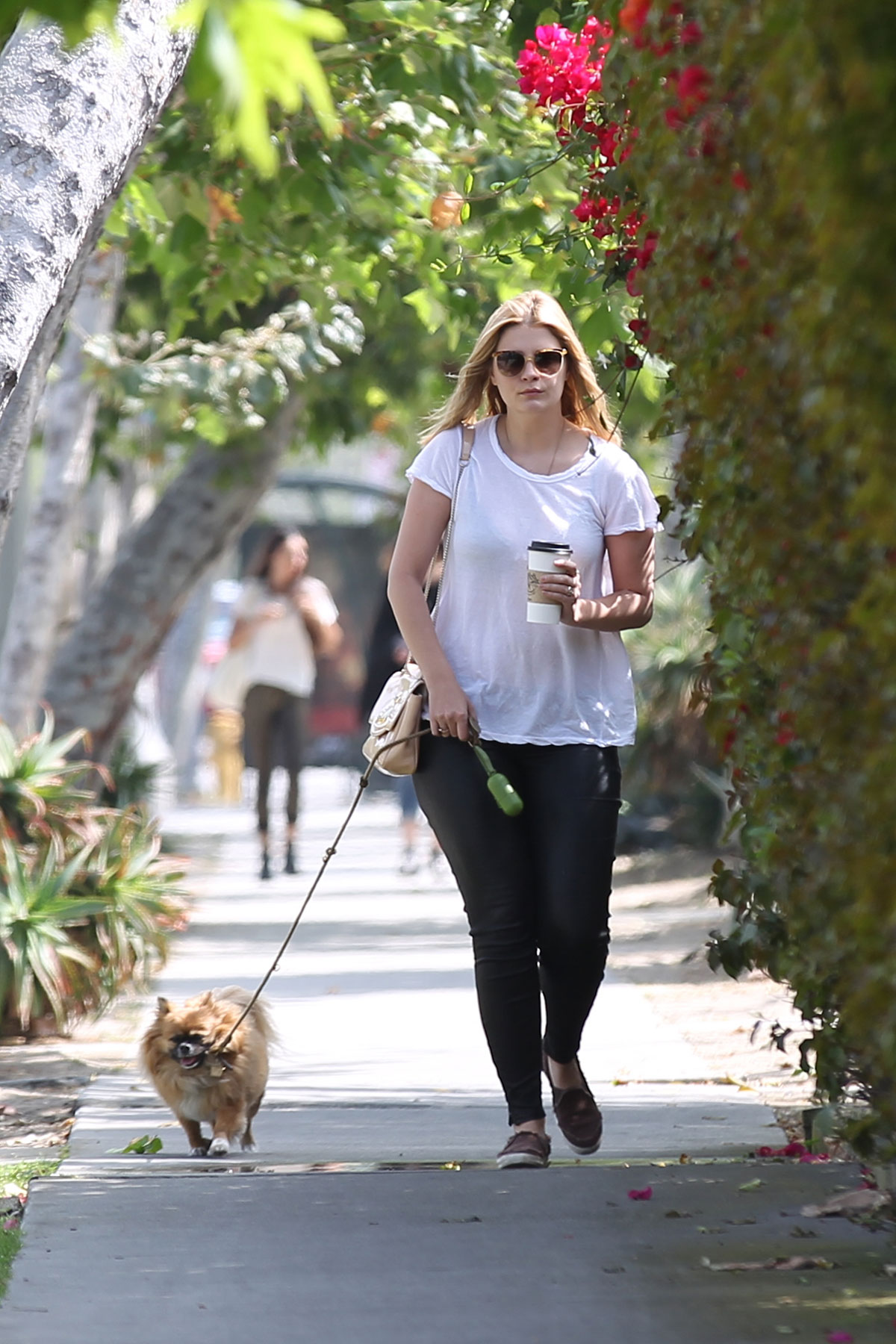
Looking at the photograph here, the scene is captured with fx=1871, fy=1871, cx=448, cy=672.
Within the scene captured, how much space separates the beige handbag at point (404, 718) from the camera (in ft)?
14.8

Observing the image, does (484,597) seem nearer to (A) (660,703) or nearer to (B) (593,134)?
(B) (593,134)

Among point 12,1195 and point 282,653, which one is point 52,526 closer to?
point 282,653

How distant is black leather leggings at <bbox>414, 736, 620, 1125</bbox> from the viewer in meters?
4.43

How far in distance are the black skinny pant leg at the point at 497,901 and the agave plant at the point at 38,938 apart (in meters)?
2.57

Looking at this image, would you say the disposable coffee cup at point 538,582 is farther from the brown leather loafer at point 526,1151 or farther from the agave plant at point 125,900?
the agave plant at point 125,900

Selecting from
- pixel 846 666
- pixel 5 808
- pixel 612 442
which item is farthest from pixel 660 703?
pixel 846 666

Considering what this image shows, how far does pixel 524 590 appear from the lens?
4.48 metres

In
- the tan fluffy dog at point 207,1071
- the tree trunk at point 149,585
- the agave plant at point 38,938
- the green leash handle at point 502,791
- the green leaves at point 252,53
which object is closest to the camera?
the green leaves at point 252,53

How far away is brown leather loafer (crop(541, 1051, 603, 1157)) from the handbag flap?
957mm

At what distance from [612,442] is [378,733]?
979 millimetres

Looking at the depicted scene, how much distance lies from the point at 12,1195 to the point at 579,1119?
1397 mm

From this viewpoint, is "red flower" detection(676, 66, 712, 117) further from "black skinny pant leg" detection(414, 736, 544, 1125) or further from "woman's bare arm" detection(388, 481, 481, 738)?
"black skinny pant leg" detection(414, 736, 544, 1125)

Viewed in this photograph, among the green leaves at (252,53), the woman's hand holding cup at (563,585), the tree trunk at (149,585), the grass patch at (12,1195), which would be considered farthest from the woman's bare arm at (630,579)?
the tree trunk at (149,585)

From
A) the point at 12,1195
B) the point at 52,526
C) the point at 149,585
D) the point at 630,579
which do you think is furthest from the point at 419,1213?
the point at 52,526
